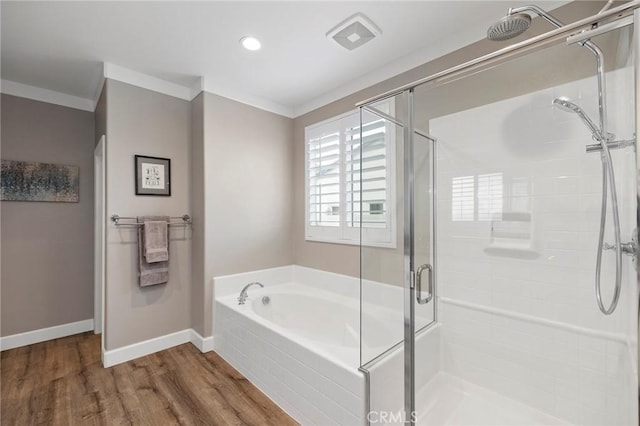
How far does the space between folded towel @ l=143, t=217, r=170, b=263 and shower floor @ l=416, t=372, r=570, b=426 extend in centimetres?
230

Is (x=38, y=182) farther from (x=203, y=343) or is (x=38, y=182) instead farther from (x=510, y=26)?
(x=510, y=26)

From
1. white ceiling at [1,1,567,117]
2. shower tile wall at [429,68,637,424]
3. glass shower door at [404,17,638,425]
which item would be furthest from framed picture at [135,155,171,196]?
shower tile wall at [429,68,637,424]

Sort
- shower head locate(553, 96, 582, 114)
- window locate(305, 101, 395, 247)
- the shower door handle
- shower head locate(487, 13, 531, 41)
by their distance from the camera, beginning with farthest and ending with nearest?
window locate(305, 101, 395, 247) → the shower door handle → shower head locate(553, 96, 582, 114) → shower head locate(487, 13, 531, 41)

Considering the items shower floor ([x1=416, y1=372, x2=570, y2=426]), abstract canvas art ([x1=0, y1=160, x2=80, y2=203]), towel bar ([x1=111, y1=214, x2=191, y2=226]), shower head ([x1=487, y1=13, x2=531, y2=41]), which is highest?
shower head ([x1=487, y1=13, x2=531, y2=41])

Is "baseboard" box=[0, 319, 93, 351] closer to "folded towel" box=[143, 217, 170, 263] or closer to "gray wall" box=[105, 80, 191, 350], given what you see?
"gray wall" box=[105, 80, 191, 350]

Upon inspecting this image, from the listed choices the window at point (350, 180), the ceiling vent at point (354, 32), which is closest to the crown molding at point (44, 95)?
the window at point (350, 180)

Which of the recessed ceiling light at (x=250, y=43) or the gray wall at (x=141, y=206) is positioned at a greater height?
the recessed ceiling light at (x=250, y=43)

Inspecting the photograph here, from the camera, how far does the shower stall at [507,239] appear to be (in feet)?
4.85

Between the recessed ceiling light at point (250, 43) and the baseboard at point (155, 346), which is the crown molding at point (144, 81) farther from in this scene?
the baseboard at point (155, 346)

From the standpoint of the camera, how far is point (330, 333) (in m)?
2.56

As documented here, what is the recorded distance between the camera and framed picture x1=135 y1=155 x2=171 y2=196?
261 centimetres

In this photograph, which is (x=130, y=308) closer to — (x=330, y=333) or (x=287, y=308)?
(x=287, y=308)

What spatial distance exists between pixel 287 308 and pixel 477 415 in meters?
1.68

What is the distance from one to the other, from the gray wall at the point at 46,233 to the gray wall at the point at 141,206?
98 cm
